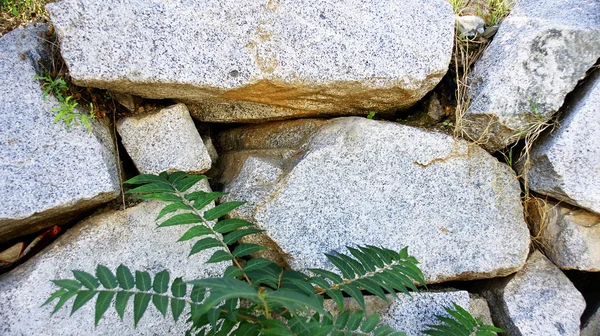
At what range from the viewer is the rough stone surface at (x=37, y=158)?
2.17 metres

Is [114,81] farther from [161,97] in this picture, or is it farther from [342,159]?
[342,159]

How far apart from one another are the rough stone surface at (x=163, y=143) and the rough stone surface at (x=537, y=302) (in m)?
1.74


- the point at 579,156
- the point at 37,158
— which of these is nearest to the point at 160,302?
the point at 37,158

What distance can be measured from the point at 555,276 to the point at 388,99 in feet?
4.33

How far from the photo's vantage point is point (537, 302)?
8.67ft

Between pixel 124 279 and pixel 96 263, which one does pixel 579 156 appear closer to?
pixel 124 279

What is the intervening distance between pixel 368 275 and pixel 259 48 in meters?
1.17

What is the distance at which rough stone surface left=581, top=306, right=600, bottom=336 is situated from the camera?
278cm

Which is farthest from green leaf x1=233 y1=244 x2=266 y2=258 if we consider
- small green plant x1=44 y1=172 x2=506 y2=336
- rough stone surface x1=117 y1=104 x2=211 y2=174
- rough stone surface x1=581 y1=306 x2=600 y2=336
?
rough stone surface x1=581 y1=306 x2=600 y2=336

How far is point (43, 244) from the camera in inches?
97.1

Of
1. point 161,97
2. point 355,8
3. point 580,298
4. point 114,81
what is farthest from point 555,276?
point 114,81

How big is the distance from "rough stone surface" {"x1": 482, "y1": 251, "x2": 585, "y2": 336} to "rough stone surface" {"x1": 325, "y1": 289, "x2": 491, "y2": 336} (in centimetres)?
28

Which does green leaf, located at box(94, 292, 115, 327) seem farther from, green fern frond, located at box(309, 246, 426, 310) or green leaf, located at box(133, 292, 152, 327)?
green fern frond, located at box(309, 246, 426, 310)

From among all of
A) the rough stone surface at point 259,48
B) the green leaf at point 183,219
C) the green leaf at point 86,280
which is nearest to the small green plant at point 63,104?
the rough stone surface at point 259,48
